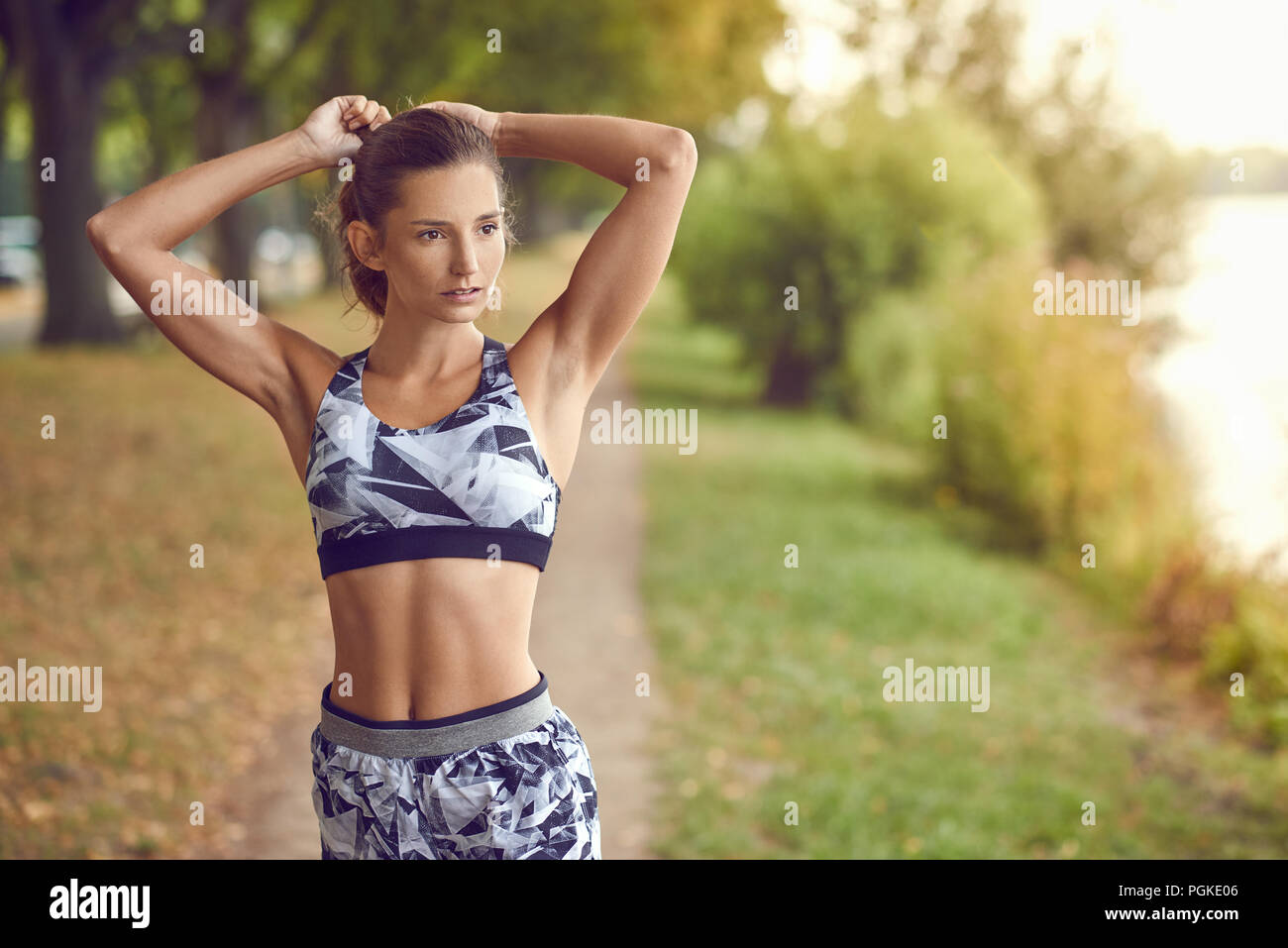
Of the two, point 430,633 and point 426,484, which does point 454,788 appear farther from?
point 426,484

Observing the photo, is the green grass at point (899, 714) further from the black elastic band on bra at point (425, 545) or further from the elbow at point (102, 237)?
the elbow at point (102, 237)

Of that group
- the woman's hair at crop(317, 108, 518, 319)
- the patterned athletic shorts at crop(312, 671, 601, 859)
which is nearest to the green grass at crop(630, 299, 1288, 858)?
the patterned athletic shorts at crop(312, 671, 601, 859)

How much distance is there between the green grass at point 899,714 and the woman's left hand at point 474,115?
4.01 metres

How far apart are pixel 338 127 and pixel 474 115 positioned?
9.9 inches

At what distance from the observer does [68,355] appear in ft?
49.4

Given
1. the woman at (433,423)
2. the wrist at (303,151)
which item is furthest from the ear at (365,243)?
the wrist at (303,151)

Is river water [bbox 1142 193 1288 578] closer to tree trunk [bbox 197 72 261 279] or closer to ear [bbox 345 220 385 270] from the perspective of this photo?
ear [bbox 345 220 385 270]

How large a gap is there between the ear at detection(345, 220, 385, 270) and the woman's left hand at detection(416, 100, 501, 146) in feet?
0.77

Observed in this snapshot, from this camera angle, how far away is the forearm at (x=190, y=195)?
206cm

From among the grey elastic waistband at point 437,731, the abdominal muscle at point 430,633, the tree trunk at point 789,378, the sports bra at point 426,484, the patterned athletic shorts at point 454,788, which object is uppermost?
the tree trunk at point 789,378

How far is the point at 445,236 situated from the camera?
1.98 meters

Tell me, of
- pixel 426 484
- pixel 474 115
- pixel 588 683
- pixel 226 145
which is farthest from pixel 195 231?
pixel 226 145

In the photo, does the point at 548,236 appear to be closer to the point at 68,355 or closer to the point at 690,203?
the point at 690,203

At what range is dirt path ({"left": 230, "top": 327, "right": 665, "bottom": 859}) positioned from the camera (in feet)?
18.3
